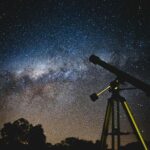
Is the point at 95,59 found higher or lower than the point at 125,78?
higher

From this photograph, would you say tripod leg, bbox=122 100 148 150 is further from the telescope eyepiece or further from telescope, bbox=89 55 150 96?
the telescope eyepiece

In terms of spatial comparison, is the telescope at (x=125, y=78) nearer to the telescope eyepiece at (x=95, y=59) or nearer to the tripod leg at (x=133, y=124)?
the telescope eyepiece at (x=95, y=59)

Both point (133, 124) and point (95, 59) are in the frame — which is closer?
point (133, 124)

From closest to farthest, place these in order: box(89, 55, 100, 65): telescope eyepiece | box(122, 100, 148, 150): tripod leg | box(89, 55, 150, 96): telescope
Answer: box(122, 100, 148, 150): tripod leg, box(89, 55, 150, 96): telescope, box(89, 55, 100, 65): telescope eyepiece

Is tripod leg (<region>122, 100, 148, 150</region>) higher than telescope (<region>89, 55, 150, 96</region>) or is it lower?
lower

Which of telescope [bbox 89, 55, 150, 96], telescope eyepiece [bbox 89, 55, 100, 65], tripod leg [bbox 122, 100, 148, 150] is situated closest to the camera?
tripod leg [bbox 122, 100, 148, 150]

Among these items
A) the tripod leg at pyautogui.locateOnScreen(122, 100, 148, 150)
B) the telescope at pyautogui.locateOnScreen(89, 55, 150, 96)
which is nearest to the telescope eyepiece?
the telescope at pyautogui.locateOnScreen(89, 55, 150, 96)

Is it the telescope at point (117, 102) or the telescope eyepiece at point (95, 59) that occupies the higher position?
the telescope eyepiece at point (95, 59)

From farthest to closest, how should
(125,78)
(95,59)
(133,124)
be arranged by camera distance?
(95,59) < (125,78) < (133,124)

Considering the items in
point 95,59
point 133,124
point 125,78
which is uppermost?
point 95,59

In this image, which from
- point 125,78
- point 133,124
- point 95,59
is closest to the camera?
point 133,124

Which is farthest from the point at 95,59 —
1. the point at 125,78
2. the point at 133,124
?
the point at 133,124

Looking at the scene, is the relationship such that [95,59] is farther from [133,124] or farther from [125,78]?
[133,124]

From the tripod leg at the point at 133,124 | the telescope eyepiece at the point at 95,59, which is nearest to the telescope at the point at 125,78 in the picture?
the telescope eyepiece at the point at 95,59
